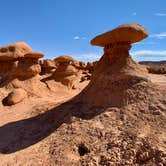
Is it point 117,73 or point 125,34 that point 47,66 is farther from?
point 125,34

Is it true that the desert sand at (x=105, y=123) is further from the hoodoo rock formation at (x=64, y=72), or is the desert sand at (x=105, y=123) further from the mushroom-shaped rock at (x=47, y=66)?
the mushroom-shaped rock at (x=47, y=66)

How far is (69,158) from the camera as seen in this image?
18.1ft

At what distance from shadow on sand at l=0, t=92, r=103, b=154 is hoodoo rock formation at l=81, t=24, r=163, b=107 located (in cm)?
40

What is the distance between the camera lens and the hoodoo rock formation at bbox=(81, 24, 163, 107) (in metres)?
6.43

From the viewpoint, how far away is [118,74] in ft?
22.5

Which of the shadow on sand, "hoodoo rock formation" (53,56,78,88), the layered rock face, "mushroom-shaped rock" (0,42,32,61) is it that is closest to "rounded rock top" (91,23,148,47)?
the shadow on sand

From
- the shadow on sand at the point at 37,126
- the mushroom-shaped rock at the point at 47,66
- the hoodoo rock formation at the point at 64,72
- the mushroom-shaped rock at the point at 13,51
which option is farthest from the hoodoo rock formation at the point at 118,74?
the mushroom-shaped rock at the point at 47,66

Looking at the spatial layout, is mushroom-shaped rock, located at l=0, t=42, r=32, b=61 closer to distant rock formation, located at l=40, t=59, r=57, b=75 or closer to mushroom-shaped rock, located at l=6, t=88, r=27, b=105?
mushroom-shaped rock, located at l=6, t=88, r=27, b=105

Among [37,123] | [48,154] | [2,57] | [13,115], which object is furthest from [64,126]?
[2,57]

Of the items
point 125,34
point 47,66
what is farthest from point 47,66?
point 125,34

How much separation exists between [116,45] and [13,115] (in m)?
4.30

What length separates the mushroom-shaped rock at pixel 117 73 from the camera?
650 centimetres

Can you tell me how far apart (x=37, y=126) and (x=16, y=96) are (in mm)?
3501

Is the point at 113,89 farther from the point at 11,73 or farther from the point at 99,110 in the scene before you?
the point at 11,73
